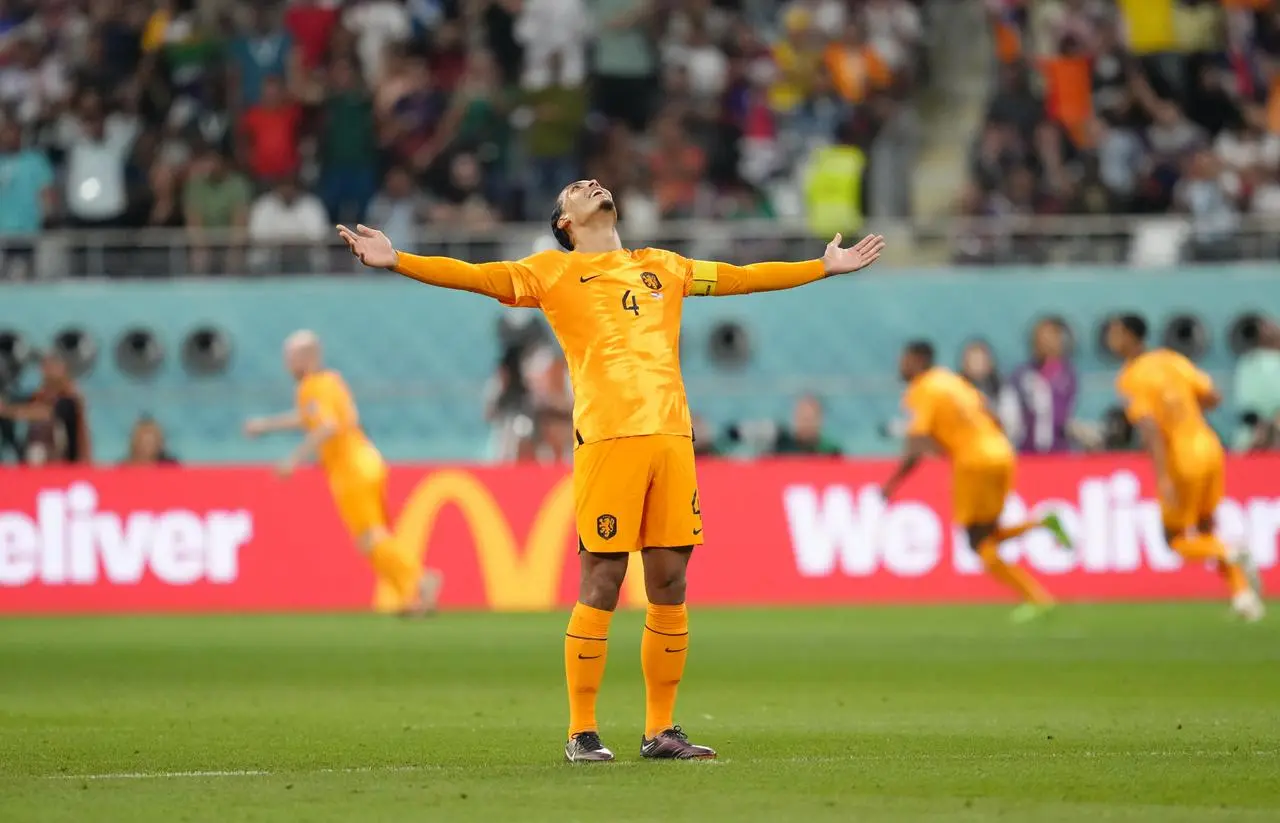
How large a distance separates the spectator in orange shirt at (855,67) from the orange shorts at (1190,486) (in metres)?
8.44

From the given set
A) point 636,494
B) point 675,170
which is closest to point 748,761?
point 636,494

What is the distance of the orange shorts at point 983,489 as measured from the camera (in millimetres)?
18844

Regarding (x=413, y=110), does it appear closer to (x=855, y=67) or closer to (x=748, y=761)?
(x=855, y=67)

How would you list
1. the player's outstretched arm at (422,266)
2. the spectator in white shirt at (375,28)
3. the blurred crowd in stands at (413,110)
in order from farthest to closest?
the spectator in white shirt at (375,28) → the blurred crowd in stands at (413,110) → the player's outstretched arm at (422,266)

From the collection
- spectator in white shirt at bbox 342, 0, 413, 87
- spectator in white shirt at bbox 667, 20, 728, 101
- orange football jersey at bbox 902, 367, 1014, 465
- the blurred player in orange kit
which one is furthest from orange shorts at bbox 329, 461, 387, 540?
spectator in white shirt at bbox 667, 20, 728, 101

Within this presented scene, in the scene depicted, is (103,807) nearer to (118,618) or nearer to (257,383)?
(118,618)

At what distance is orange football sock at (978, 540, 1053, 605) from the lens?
18859 millimetres

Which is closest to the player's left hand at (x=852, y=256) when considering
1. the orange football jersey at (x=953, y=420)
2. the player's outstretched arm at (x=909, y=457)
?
the player's outstretched arm at (x=909, y=457)

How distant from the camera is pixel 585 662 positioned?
9078 millimetres

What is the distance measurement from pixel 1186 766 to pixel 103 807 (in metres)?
3.96

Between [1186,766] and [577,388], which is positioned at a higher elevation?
[577,388]

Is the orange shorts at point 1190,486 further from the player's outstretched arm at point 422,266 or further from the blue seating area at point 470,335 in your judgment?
the player's outstretched arm at point 422,266

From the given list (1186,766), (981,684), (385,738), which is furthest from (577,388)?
(981,684)

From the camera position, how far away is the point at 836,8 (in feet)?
86.2
